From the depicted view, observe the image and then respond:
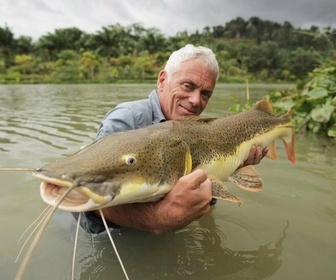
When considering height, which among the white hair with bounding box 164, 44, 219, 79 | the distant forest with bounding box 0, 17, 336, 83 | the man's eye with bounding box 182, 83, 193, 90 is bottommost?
the distant forest with bounding box 0, 17, 336, 83

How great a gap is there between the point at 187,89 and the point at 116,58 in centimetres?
5178

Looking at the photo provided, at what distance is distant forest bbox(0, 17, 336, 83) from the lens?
44.8 m

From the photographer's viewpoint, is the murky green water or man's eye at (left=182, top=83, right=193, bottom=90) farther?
man's eye at (left=182, top=83, right=193, bottom=90)

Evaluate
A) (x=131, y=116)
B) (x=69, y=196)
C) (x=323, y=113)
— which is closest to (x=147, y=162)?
(x=69, y=196)

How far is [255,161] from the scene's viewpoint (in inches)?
118

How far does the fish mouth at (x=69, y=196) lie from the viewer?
1.44 meters

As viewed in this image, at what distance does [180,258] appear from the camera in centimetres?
250

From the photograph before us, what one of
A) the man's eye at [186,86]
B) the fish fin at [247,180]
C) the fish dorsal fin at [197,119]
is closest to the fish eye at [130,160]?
the fish dorsal fin at [197,119]

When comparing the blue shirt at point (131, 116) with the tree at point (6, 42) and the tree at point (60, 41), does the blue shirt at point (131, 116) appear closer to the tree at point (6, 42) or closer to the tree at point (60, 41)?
the tree at point (6, 42)

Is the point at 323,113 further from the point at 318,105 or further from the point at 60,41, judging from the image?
the point at 60,41

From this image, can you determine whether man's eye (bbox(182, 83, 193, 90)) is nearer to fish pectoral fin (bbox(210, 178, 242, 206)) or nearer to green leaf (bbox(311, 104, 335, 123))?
fish pectoral fin (bbox(210, 178, 242, 206))

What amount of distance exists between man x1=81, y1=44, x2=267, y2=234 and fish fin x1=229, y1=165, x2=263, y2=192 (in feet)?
0.91

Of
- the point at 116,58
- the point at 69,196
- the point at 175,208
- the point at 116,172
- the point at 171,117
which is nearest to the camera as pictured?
the point at 69,196

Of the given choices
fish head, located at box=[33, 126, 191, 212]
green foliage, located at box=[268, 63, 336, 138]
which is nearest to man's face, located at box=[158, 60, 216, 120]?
fish head, located at box=[33, 126, 191, 212]
